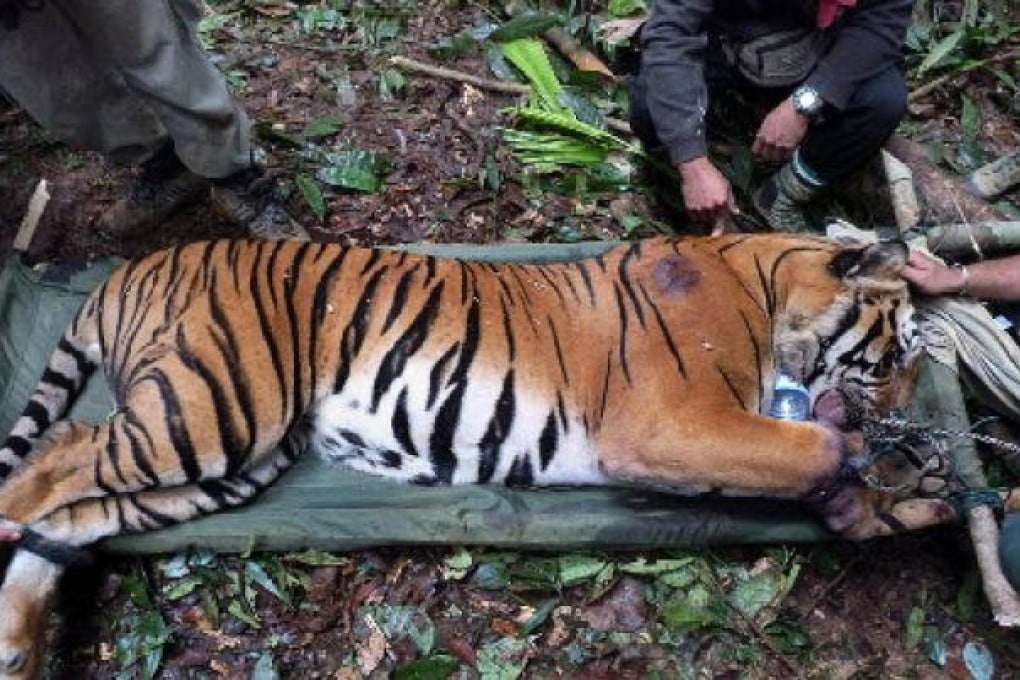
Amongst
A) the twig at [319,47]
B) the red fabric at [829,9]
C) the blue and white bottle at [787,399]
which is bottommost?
the blue and white bottle at [787,399]

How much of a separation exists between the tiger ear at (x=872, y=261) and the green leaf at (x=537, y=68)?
1.92 metres

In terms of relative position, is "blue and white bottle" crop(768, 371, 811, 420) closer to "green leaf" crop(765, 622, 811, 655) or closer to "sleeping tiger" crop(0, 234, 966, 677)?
"sleeping tiger" crop(0, 234, 966, 677)

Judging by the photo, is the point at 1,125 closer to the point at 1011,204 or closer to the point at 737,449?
the point at 737,449

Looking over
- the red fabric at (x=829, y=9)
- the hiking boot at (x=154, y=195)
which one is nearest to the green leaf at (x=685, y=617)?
the red fabric at (x=829, y=9)

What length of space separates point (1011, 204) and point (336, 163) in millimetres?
2863

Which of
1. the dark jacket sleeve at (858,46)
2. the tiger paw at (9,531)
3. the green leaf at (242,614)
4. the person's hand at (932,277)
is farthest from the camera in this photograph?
the dark jacket sleeve at (858,46)

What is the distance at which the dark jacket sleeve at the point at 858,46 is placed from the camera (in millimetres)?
3752

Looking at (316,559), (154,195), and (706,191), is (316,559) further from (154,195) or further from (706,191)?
(706,191)

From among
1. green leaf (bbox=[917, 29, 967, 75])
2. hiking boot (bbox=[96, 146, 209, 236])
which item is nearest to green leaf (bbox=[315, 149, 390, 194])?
hiking boot (bbox=[96, 146, 209, 236])

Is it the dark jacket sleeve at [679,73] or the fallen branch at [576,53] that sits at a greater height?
the dark jacket sleeve at [679,73]

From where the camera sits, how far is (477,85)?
4.75m

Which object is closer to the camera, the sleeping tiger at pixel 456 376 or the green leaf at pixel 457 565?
the sleeping tiger at pixel 456 376

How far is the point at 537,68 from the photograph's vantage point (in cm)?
478

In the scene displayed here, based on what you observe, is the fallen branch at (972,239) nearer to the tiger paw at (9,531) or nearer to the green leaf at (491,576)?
the green leaf at (491,576)
